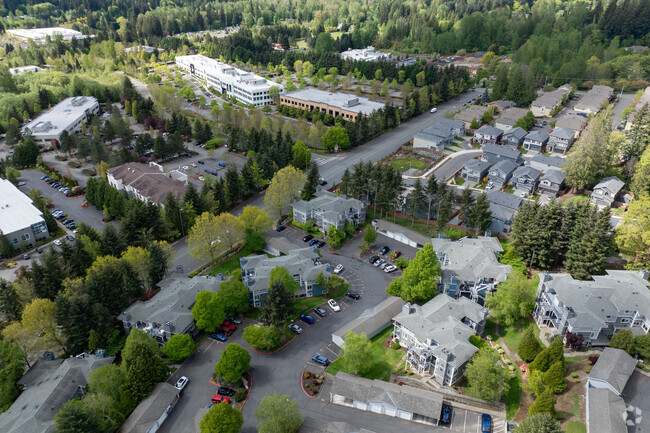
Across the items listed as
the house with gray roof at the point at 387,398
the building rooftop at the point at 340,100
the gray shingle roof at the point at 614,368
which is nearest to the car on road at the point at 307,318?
the house with gray roof at the point at 387,398

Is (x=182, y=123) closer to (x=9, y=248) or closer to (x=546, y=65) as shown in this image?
(x=9, y=248)

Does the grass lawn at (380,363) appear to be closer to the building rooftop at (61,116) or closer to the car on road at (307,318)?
the car on road at (307,318)

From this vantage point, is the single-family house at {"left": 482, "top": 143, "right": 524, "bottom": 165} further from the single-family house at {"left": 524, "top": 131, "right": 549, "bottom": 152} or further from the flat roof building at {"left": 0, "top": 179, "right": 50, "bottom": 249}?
the flat roof building at {"left": 0, "top": 179, "right": 50, "bottom": 249}

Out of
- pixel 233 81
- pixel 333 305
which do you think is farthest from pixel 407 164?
pixel 233 81

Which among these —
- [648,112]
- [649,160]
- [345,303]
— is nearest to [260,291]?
[345,303]

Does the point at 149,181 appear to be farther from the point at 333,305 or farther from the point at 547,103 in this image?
the point at 547,103

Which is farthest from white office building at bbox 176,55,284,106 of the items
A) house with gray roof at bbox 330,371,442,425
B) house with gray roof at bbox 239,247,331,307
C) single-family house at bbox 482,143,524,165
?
house with gray roof at bbox 330,371,442,425
